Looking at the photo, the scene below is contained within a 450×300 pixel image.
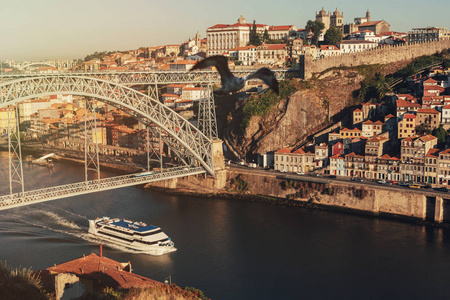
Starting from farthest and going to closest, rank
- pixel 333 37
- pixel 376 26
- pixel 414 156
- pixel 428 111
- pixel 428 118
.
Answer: pixel 376 26, pixel 333 37, pixel 428 111, pixel 428 118, pixel 414 156

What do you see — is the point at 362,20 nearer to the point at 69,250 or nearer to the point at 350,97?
the point at 350,97

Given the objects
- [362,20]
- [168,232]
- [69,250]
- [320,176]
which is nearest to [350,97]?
[320,176]

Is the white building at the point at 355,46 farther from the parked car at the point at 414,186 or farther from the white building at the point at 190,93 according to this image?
the parked car at the point at 414,186

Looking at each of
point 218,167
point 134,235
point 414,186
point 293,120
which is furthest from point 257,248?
point 293,120

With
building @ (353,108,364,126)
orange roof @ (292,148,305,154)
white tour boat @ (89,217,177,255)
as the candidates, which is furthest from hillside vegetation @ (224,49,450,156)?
white tour boat @ (89,217,177,255)

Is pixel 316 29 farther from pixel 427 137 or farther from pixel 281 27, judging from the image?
pixel 427 137

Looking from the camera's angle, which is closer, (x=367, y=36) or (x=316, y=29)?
(x=367, y=36)

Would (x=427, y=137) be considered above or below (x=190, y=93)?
below
